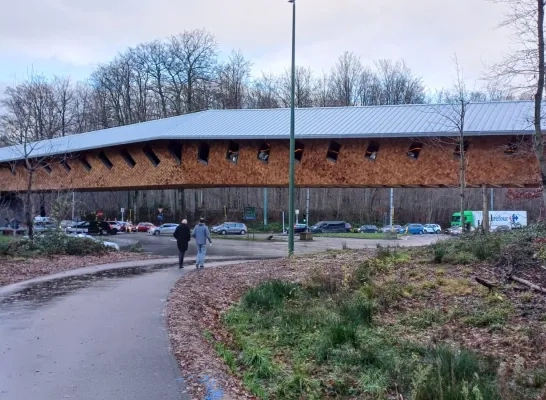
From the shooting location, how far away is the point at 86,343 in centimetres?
895

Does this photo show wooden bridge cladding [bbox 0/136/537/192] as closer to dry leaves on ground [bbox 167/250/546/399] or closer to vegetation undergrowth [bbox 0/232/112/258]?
vegetation undergrowth [bbox 0/232/112/258]

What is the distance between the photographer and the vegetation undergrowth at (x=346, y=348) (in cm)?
702

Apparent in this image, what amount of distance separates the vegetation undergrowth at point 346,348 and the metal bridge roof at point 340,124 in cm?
1437

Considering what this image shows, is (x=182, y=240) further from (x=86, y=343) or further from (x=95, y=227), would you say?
(x=95, y=227)

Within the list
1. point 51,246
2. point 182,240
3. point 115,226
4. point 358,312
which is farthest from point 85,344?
point 115,226

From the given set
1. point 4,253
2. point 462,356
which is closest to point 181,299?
point 462,356

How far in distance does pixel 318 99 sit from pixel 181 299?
65.8 m

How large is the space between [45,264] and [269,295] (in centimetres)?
1053

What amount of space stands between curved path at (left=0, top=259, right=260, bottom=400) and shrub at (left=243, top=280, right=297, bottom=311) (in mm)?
1746

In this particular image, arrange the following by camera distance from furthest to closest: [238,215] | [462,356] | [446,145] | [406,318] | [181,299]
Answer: [238,215]
[446,145]
[181,299]
[406,318]
[462,356]

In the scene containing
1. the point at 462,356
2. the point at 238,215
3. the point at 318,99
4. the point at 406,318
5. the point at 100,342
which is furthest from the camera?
the point at 318,99

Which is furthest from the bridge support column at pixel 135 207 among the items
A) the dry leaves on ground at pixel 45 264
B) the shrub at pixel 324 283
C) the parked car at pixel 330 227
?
the shrub at pixel 324 283

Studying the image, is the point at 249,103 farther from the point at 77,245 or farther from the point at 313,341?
the point at 313,341

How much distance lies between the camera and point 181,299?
1340 centimetres
